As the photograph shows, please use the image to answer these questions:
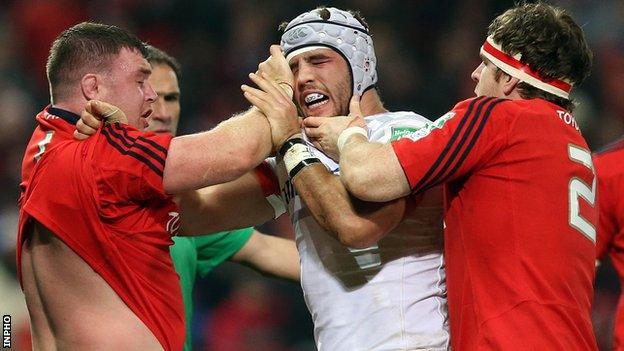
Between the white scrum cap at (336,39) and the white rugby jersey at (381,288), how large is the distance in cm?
38

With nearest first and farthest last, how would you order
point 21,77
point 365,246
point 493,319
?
point 493,319 < point 365,246 < point 21,77

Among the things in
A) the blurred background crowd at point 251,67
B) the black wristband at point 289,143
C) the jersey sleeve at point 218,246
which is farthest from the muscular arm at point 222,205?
the blurred background crowd at point 251,67

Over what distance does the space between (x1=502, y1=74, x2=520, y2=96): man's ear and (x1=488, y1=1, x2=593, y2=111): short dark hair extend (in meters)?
0.03

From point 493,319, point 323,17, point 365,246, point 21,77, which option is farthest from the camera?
point 21,77

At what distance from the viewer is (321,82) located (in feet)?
13.9

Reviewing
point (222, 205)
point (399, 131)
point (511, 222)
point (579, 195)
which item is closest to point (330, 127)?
point (399, 131)

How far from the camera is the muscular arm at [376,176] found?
3535 mm

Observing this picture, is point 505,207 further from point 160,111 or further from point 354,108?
point 160,111

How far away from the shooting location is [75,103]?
13.2 ft

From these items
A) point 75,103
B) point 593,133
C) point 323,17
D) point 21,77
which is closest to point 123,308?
point 75,103

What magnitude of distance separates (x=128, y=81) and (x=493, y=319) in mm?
1756

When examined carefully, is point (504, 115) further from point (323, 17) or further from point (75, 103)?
point (75, 103)

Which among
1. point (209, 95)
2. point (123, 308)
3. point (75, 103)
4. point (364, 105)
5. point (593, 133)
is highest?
point (75, 103)

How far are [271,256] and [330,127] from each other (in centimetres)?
193
